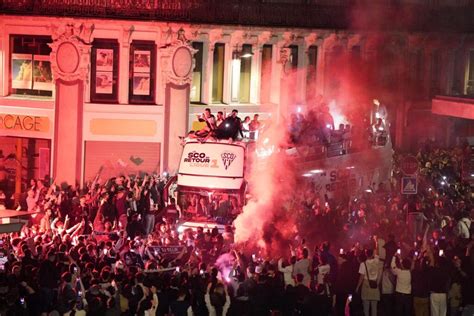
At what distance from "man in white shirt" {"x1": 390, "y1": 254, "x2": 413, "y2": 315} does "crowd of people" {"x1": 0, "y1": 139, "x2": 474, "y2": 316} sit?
2 cm

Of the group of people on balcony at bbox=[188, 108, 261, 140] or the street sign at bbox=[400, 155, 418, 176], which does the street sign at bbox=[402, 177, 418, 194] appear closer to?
the street sign at bbox=[400, 155, 418, 176]

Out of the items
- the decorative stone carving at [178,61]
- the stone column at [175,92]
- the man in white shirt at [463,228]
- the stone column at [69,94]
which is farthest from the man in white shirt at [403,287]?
the decorative stone carving at [178,61]

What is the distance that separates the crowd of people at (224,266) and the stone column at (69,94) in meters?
6.97

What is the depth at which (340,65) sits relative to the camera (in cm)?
4378

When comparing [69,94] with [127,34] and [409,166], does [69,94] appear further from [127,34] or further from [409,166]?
[409,166]

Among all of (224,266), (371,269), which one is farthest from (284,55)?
(371,269)

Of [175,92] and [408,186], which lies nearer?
[408,186]

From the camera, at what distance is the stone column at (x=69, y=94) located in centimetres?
3734

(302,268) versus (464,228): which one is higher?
(464,228)

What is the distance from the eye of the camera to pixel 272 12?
135 feet

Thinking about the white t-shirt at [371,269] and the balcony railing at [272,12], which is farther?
the balcony railing at [272,12]

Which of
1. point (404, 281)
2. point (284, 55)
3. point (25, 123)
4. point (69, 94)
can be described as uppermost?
point (284, 55)

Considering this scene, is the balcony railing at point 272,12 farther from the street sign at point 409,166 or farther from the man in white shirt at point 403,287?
the man in white shirt at point 403,287

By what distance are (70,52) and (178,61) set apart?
319 centimetres
